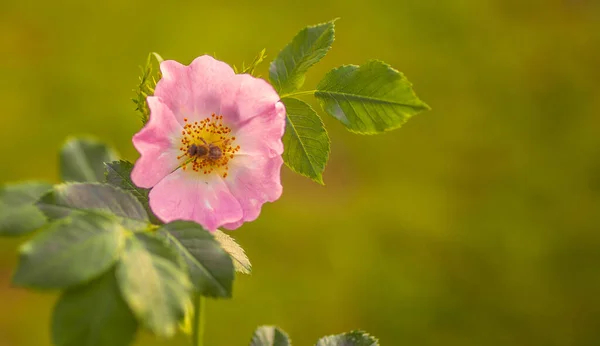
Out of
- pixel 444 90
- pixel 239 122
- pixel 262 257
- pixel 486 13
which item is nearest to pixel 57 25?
pixel 262 257

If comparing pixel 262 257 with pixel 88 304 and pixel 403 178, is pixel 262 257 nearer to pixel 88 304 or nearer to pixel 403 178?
pixel 403 178

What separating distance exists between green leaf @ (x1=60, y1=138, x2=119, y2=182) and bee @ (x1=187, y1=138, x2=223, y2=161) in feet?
0.57

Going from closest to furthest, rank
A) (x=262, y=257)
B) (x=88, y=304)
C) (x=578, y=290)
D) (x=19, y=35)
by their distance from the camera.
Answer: (x=88, y=304) → (x=262, y=257) → (x=578, y=290) → (x=19, y=35)

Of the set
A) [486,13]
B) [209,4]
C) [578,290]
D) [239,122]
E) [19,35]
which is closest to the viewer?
[239,122]

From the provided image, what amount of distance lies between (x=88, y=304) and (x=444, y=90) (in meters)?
2.16

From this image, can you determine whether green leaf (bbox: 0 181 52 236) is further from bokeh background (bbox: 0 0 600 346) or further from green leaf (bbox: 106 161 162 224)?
bokeh background (bbox: 0 0 600 346)

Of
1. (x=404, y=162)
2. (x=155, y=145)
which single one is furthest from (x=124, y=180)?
(x=404, y=162)

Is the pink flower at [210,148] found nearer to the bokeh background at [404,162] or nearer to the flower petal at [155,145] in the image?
the flower petal at [155,145]

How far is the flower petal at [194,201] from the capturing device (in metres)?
0.37

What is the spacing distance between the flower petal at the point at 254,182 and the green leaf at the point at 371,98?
0.18 ft

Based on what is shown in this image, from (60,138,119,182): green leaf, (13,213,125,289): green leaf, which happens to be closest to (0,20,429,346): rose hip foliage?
(13,213,125,289): green leaf

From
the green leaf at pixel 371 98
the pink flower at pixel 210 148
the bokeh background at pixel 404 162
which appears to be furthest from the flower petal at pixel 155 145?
the bokeh background at pixel 404 162

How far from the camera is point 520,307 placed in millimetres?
1803

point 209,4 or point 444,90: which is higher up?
point 209,4
